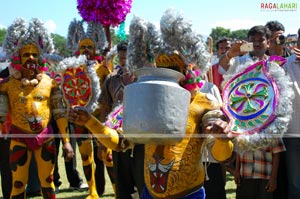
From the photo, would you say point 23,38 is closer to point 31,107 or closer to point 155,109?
point 31,107

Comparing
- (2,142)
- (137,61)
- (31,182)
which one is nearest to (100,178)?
(31,182)

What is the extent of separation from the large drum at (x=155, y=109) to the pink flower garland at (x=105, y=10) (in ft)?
13.7

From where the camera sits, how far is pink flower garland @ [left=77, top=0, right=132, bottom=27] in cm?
686

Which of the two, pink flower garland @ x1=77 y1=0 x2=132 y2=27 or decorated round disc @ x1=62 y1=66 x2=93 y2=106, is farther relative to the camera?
pink flower garland @ x1=77 y1=0 x2=132 y2=27

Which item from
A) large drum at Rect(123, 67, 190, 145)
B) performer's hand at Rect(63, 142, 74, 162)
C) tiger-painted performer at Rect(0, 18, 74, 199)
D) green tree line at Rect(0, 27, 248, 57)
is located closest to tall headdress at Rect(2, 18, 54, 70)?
tiger-painted performer at Rect(0, 18, 74, 199)

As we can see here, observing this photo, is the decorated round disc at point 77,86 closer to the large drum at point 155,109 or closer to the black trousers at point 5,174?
the black trousers at point 5,174

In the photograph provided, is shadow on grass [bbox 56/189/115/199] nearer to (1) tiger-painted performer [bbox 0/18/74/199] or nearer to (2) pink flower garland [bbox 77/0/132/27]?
(1) tiger-painted performer [bbox 0/18/74/199]

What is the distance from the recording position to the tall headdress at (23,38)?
17.4 feet

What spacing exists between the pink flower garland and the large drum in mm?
4185

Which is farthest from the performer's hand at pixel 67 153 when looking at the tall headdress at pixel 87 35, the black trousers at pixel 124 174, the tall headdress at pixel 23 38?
the tall headdress at pixel 87 35

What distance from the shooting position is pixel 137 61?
13.5 feet

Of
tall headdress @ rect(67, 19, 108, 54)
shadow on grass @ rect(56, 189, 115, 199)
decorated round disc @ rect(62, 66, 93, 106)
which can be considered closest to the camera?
decorated round disc @ rect(62, 66, 93, 106)

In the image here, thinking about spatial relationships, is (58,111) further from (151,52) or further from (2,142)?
(151,52)

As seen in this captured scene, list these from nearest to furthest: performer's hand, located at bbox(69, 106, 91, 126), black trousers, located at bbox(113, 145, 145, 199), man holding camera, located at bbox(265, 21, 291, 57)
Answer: performer's hand, located at bbox(69, 106, 91, 126) → black trousers, located at bbox(113, 145, 145, 199) → man holding camera, located at bbox(265, 21, 291, 57)
